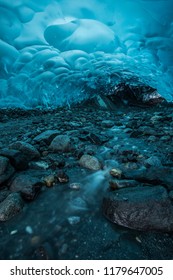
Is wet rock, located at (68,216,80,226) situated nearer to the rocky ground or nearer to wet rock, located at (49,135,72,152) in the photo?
the rocky ground

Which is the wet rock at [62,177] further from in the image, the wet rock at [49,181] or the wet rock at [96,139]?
the wet rock at [96,139]

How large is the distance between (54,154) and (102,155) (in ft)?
2.42

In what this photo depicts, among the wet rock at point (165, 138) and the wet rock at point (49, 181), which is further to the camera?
the wet rock at point (165, 138)

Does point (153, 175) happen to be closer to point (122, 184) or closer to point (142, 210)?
point (122, 184)

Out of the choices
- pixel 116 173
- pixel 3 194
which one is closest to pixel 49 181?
pixel 3 194

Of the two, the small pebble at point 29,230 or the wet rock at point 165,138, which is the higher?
the wet rock at point 165,138

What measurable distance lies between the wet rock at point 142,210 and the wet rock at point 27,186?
740 millimetres

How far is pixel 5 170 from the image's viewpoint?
2184 millimetres

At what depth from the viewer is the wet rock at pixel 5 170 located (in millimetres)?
2121

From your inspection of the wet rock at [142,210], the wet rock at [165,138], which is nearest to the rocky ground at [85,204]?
the wet rock at [142,210]

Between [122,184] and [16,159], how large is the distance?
4.30 ft

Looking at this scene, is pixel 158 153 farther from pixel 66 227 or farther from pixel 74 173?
pixel 66 227

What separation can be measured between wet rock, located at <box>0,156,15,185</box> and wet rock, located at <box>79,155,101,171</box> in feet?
2.97

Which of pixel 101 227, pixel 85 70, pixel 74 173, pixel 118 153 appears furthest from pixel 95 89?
pixel 101 227
